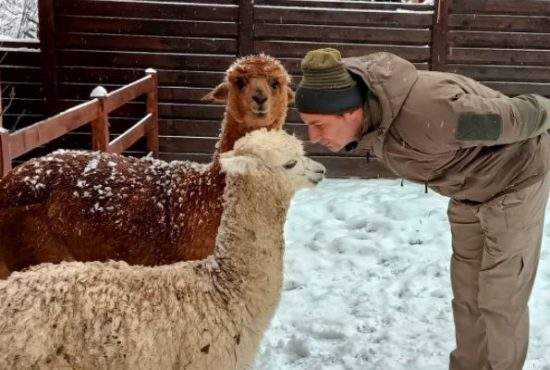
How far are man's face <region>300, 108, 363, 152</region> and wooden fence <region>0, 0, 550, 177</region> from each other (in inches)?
215

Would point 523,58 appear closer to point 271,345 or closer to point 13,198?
point 271,345

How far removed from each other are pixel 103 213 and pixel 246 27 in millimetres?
4849

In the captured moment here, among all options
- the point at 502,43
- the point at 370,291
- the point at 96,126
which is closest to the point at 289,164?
the point at 370,291

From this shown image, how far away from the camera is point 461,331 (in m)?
3.22

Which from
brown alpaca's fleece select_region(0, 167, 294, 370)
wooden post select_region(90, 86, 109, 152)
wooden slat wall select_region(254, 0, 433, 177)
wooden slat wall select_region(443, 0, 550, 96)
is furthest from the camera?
wooden slat wall select_region(443, 0, 550, 96)

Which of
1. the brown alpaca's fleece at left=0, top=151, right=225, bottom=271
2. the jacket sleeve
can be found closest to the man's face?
the jacket sleeve

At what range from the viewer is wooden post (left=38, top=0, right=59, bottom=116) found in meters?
7.64

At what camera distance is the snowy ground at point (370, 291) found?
3.84 metres

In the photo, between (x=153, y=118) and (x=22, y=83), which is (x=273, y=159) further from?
(x=22, y=83)

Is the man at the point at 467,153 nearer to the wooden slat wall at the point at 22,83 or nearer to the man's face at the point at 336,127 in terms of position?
the man's face at the point at 336,127

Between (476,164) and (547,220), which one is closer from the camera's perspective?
(476,164)

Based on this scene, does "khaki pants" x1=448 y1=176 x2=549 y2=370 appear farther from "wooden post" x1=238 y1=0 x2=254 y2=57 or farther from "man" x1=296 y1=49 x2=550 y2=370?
"wooden post" x1=238 y1=0 x2=254 y2=57

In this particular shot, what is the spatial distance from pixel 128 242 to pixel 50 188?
50 cm

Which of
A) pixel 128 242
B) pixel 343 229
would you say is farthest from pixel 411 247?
pixel 128 242
